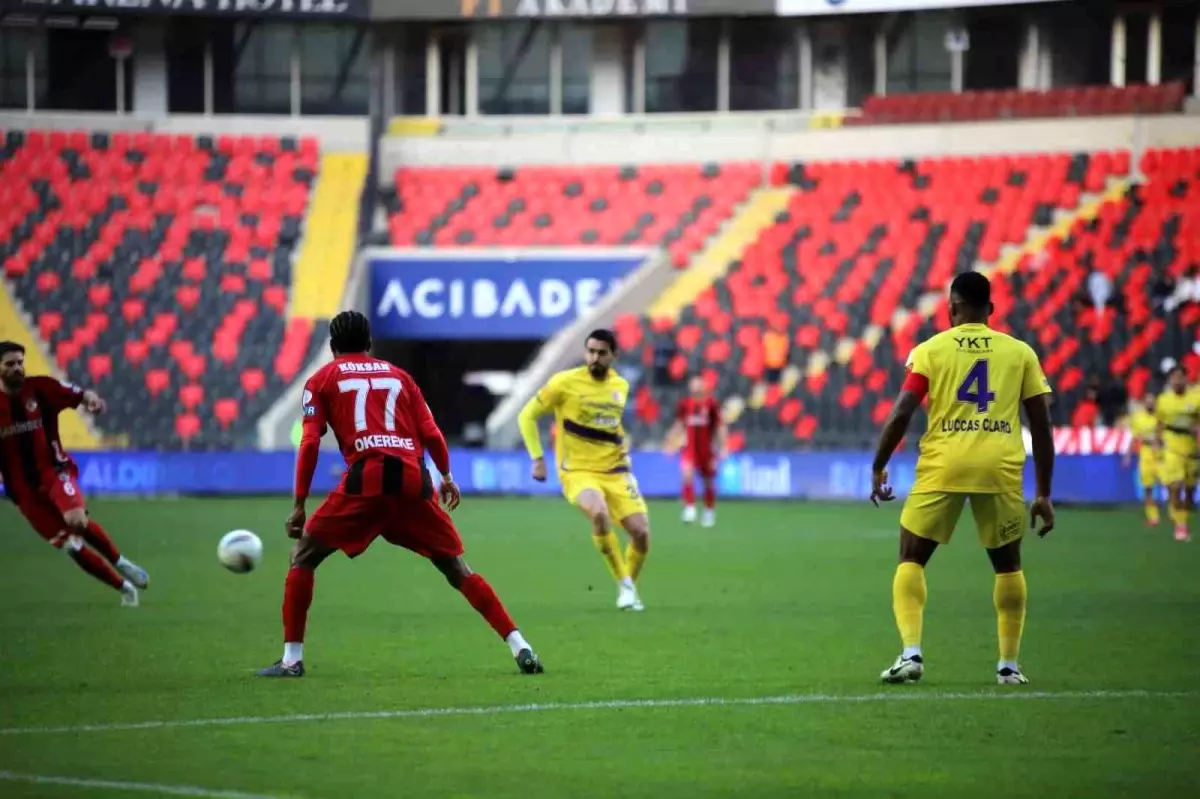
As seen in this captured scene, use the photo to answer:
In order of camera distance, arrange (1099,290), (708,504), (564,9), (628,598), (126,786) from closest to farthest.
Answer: (126,786), (628,598), (708,504), (1099,290), (564,9)

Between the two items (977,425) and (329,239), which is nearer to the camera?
(977,425)

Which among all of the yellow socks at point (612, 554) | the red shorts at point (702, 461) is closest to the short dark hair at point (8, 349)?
the yellow socks at point (612, 554)

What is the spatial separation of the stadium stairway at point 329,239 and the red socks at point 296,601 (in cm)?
3028

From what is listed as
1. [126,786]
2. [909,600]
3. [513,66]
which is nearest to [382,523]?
[909,600]

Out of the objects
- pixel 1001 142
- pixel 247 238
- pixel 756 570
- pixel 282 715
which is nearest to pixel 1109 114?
pixel 1001 142

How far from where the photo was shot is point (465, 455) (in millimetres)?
38281

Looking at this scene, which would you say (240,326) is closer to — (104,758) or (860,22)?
(860,22)

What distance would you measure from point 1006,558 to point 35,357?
32845 mm

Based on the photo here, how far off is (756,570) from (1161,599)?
16.1 ft

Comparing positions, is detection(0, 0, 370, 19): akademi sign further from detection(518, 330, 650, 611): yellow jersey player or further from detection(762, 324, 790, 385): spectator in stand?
detection(518, 330, 650, 611): yellow jersey player

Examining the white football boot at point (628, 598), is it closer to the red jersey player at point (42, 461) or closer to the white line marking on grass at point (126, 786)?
the red jersey player at point (42, 461)

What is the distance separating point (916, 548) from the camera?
11344 mm

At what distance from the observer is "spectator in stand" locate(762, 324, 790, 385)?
3950 cm

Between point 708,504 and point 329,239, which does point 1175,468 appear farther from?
point 329,239
